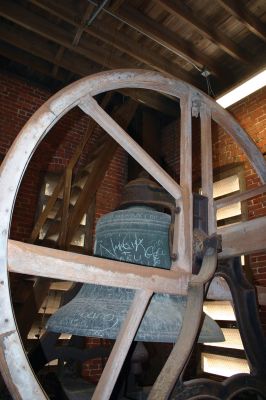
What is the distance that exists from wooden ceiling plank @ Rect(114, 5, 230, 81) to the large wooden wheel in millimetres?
2472

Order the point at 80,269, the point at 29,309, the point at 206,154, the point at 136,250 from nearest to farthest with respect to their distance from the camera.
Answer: the point at 80,269, the point at 136,250, the point at 206,154, the point at 29,309

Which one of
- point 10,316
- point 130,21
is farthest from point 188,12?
point 10,316

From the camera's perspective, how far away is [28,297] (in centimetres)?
312

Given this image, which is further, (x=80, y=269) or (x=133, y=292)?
(x=133, y=292)

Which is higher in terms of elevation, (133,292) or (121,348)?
(133,292)

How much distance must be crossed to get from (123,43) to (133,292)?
3563 mm

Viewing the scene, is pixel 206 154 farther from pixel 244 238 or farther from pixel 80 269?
pixel 80 269

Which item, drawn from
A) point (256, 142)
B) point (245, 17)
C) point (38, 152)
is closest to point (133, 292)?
point (256, 142)

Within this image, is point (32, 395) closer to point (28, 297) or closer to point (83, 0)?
point (28, 297)

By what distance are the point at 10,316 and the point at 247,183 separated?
3.95 metres

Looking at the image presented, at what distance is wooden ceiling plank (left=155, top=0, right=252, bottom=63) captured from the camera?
369 centimetres

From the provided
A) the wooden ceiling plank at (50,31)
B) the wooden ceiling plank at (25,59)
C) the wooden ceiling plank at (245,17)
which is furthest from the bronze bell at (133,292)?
the wooden ceiling plank at (25,59)

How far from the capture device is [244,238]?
1.51 meters

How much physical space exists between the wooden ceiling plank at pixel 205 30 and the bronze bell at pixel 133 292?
2.57 m
